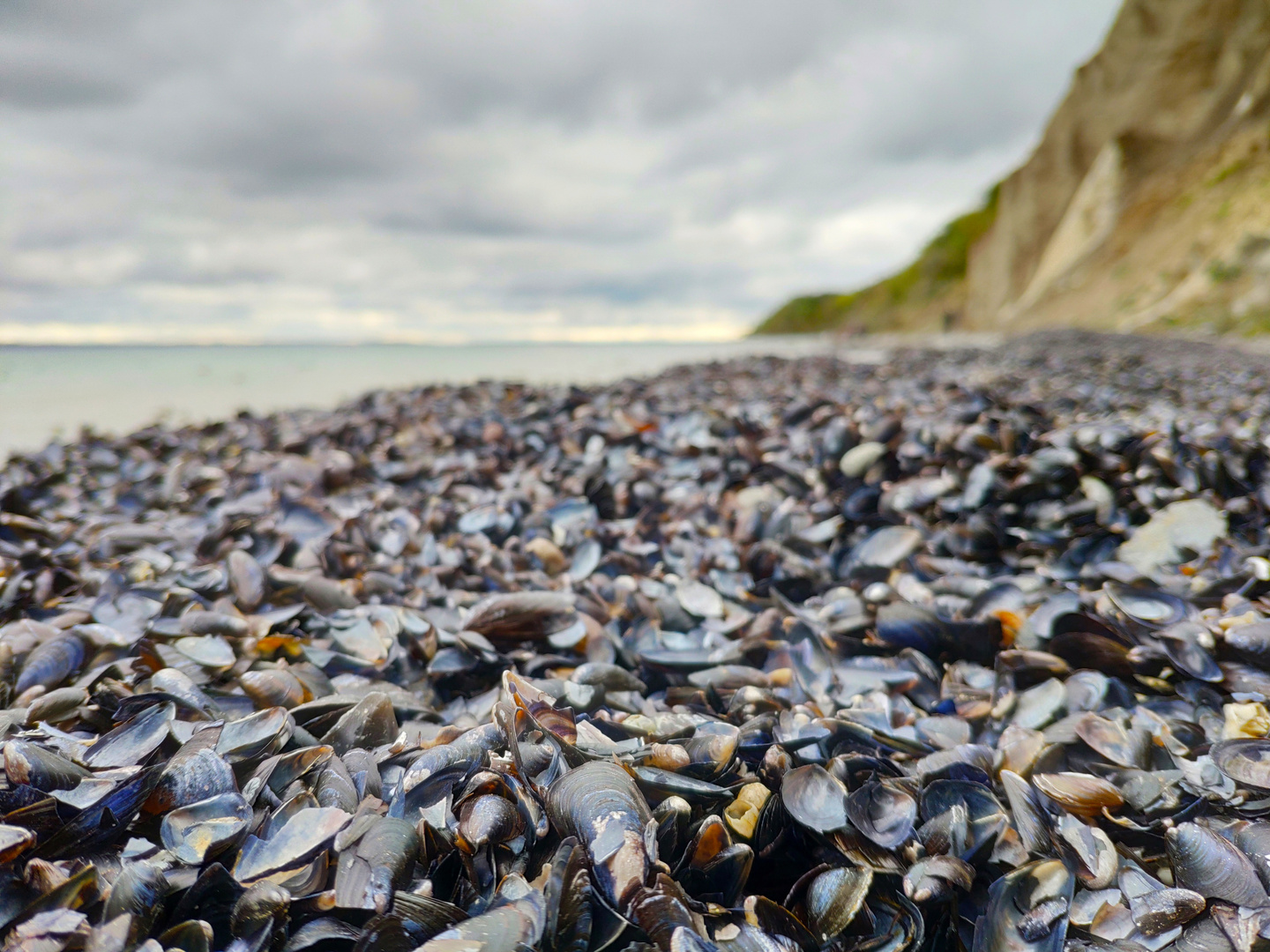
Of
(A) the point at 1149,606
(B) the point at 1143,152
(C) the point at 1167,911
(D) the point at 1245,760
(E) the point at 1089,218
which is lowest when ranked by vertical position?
(C) the point at 1167,911

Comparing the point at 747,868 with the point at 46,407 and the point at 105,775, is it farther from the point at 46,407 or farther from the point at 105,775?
the point at 46,407

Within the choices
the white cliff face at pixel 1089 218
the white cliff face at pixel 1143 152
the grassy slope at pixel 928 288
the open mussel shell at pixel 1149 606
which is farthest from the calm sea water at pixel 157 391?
the grassy slope at pixel 928 288

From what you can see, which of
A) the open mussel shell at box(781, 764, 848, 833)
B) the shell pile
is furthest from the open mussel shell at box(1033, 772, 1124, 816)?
the open mussel shell at box(781, 764, 848, 833)

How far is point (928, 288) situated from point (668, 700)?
50.2 m

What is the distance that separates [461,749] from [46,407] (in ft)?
36.7

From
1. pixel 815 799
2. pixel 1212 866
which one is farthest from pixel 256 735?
pixel 1212 866

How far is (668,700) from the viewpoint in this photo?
1957mm

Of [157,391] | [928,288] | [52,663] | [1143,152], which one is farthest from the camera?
[928,288]

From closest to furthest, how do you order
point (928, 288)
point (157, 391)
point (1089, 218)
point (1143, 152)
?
point (157, 391), point (1143, 152), point (1089, 218), point (928, 288)

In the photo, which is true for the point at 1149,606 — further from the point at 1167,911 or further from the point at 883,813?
the point at 883,813

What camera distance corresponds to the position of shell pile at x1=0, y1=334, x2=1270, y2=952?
3.91 ft

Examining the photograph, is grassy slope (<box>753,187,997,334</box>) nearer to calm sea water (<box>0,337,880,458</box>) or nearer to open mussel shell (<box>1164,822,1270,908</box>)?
calm sea water (<box>0,337,880,458</box>)

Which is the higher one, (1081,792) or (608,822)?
(608,822)

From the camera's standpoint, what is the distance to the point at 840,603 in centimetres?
246
